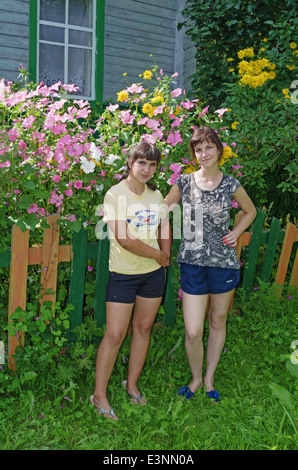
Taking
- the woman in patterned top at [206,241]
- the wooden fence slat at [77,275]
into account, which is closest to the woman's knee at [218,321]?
the woman in patterned top at [206,241]

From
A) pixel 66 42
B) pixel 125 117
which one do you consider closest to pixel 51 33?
pixel 66 42

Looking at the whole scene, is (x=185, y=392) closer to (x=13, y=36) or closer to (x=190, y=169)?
(x=190, y=169)

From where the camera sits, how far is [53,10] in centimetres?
595

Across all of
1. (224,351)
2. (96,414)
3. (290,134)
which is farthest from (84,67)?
(96,414)

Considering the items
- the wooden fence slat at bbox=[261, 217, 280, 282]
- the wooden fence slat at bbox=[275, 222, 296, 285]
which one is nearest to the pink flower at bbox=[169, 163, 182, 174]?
the wooden fence slat at bbox=[261, 217, 280, 282]

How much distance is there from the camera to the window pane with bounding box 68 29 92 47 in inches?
240

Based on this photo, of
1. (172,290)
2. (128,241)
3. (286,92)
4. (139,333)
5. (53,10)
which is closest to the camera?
(128,241)

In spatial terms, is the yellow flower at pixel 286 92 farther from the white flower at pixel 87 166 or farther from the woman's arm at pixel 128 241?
the woman's arm at pixel 128 241

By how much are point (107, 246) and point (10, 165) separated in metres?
0.73

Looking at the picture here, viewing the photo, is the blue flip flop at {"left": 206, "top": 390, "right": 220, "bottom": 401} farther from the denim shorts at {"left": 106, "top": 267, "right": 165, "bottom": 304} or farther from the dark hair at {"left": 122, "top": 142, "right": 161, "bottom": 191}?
the dark hair at {"left": 122, "top": 142, "right": 161, "bottom": 191}

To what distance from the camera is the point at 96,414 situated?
2461mm

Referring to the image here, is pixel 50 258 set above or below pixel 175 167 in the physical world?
below

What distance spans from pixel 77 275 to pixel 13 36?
13.1 feet
